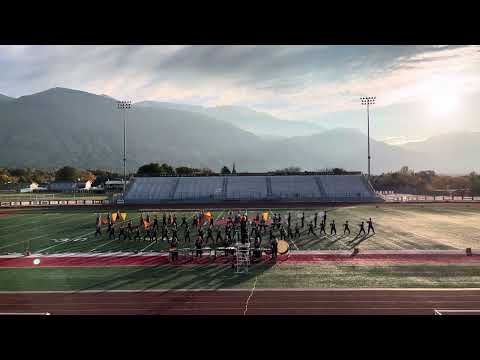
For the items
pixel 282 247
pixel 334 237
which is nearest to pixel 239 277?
pixel 282 247

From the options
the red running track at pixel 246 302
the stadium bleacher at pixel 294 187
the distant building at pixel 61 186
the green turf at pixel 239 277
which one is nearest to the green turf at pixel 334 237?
the green turf at pixel 239 277

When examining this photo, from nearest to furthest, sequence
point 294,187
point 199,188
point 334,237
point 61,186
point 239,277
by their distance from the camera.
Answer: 1. point 239,277
2. point 334,237
3. point 294,187
4. point 199,188
5. point 61,186

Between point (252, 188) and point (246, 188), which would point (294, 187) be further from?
point (246, 188)

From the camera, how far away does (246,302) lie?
9.92 m

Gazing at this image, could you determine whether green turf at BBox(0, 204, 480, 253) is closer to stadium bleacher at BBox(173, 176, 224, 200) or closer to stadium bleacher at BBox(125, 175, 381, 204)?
stadium bleacher at BBox(125, 175, 381, 204)

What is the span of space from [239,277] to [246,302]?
2.47 metres

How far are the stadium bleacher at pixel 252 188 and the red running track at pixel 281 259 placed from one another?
99.3ft

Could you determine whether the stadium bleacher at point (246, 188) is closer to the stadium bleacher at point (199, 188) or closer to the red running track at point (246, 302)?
the stadium bleacher at point (199, 188)
